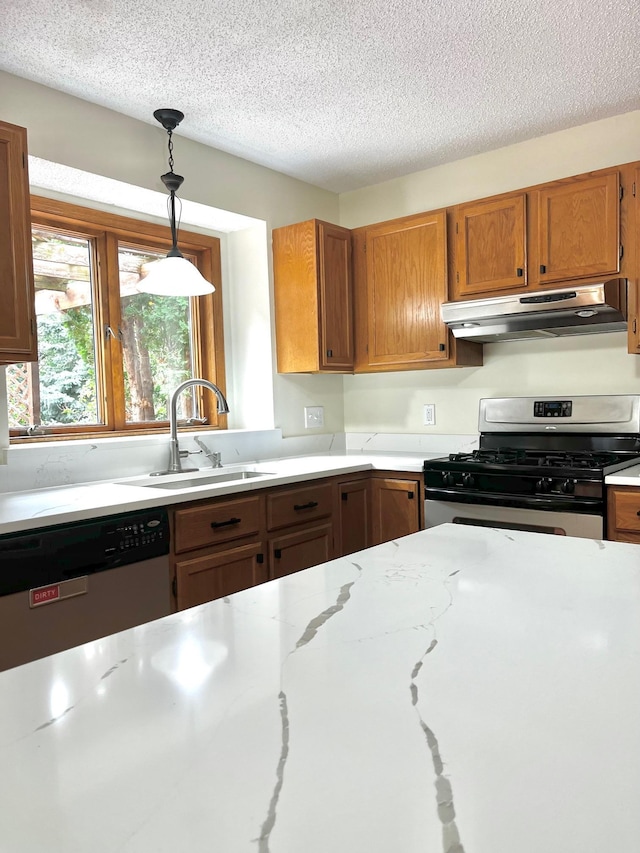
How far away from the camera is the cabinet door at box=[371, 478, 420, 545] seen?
321 centimetres

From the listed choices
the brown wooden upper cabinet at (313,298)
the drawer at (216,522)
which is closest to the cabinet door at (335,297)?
the brown wooden upper cabinet at (313,298)

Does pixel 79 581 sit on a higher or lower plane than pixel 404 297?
lower

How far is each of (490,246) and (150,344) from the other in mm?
1755

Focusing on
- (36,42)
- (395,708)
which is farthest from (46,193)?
(395,708)

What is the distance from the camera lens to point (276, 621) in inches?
36.4

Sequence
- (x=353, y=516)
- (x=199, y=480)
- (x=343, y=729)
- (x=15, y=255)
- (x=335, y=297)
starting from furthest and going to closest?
(x=335, y=297), (x=353, y=516), (x=199, y=480), (x=15, y=255), (x=343, y=729)

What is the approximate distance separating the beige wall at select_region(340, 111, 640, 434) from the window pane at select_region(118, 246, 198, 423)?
1.10 metres

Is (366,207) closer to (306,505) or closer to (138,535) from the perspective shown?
(306,505)

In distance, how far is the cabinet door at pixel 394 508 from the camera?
10.5 feet

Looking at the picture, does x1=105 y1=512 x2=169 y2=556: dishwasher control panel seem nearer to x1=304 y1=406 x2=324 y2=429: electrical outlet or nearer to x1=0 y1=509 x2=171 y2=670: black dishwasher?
x1=0 y1=509 x2=171 y2=670: black dishwasher

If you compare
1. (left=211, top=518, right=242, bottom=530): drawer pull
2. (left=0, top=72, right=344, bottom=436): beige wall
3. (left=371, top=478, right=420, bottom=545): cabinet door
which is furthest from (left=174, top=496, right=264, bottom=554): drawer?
(left=0, top=72, right=344, bottom=436): beige wall

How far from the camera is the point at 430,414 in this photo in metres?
3.79

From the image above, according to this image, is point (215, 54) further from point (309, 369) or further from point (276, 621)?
point (276, 621)

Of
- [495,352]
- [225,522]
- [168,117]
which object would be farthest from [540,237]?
[225,522]
